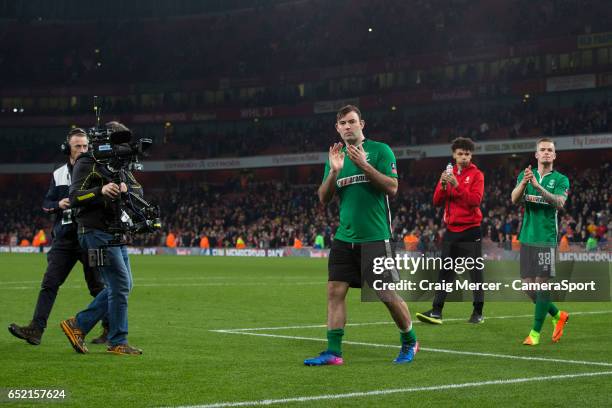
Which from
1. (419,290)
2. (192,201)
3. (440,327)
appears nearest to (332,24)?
(192,201)

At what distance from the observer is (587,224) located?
129 ft

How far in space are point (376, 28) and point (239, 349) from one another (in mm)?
58063

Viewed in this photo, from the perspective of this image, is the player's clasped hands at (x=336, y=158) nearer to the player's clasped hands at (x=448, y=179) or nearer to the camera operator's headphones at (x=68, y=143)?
the camera operator's headphones at (x=68, y=143)

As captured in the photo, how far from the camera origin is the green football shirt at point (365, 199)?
8789 millimetres

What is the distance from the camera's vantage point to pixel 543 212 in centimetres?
1111

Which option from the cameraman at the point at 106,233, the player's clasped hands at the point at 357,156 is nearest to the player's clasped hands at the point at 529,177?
the player's clasped hands at the point at 357,156

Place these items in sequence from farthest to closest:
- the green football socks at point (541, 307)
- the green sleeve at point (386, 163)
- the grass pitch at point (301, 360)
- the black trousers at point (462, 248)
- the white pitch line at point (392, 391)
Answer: the black trousers at point (462, 248)
the green football socks at point (541, 307)
the green sleeve at point (386, 163)
the grass pitch at point (301, 360)
the white pitch line at point (392, 391)

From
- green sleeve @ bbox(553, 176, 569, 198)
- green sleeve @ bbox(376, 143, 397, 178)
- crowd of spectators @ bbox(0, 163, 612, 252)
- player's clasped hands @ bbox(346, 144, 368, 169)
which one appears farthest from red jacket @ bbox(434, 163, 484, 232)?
crowd of spectators @ bbox(0, 163, 612, 252)

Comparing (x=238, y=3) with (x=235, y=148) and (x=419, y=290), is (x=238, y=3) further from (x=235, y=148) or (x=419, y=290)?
(x=419, y=290)

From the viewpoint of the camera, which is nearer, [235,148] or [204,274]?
[204,274]

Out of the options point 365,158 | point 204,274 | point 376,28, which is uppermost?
point 376,28

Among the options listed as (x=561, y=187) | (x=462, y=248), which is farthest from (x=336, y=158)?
(x=462, y=248)

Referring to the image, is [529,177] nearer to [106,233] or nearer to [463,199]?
[463,199]

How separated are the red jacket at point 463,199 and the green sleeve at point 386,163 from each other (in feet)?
13.8
